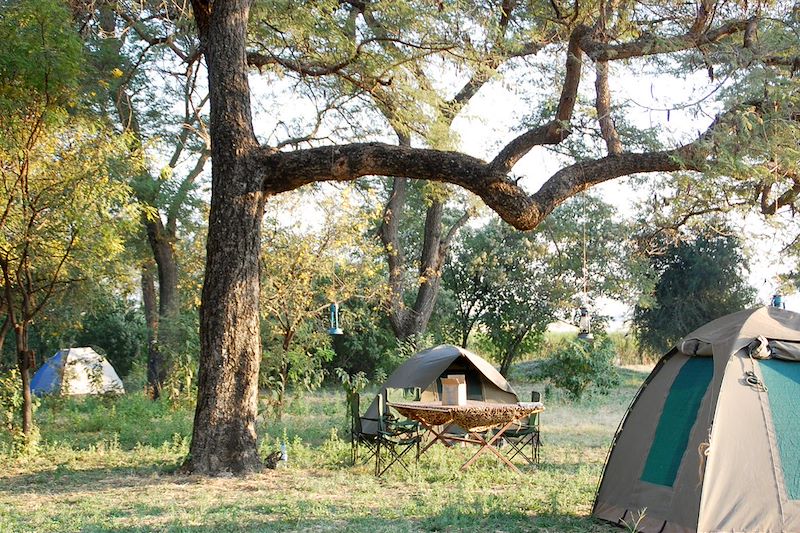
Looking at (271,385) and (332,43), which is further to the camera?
(271,385)

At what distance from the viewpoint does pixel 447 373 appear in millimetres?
10906

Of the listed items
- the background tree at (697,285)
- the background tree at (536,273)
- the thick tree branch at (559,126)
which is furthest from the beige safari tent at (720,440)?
the background tree at (697,285)

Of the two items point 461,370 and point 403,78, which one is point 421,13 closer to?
point 403,78

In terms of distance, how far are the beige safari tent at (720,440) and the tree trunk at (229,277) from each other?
12.1 feet

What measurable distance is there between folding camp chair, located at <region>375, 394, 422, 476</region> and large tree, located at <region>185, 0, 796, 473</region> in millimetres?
1259

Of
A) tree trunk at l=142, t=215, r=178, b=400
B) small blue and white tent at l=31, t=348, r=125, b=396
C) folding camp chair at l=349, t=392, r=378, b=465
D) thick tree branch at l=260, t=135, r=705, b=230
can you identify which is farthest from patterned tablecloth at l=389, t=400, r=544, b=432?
tree trunk at l=142, t=215, r=178, b=400

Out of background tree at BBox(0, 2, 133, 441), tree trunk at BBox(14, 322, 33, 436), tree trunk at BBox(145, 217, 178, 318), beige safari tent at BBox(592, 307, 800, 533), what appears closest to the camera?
beige safari tent at BBox(592, 307, 800, 533)

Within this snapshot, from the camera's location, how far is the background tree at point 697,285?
72.9 feet

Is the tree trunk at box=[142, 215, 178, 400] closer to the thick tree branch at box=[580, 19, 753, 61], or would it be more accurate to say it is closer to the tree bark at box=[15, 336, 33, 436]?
the tree bark at box=[15, 336, 33, 436]

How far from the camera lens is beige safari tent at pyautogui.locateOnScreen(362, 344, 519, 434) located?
10516 millimetres

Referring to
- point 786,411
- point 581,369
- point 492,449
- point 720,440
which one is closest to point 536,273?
point 581,369

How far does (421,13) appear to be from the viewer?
10.5 meters

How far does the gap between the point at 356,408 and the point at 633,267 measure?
38.5ft

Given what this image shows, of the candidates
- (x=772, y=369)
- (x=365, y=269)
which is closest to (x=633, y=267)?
(x=365, y=269)
